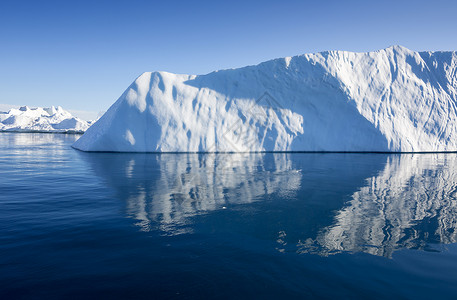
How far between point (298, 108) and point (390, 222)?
20.5m

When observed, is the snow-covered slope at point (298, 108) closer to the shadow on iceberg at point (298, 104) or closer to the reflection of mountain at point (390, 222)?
the shadow on iceberg at point (298, 104)

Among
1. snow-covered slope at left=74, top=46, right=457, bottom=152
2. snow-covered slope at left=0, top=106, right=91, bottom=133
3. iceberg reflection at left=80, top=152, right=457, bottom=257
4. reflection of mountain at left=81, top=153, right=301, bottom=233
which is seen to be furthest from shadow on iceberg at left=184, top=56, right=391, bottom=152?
snow-covered slope at left=0, top=106, right=91, bottom=133

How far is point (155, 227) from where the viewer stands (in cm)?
505

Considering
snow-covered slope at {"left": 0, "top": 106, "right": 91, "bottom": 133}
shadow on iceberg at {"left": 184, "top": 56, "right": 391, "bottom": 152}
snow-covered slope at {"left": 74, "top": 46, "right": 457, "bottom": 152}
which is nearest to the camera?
snow-covered slope at {"left": 74, "top": 46, "right": 457, "bottom": 152}

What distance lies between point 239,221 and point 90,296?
3.07 metres

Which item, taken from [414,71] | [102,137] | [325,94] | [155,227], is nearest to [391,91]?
[414,71]

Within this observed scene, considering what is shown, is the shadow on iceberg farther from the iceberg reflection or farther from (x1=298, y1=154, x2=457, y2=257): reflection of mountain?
(x1=298, y1=154, x2=457, y2=257): reflection of mountain

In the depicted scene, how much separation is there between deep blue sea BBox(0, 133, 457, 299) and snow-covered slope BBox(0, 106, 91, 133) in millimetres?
118432

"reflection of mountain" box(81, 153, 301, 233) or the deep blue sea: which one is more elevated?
"reflection of mountain" box(81, 153, 301, 233)

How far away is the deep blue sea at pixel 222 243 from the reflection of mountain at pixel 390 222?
0.03m

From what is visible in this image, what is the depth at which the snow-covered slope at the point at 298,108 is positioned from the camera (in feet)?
70.6

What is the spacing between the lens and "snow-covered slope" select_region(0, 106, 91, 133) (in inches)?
4476

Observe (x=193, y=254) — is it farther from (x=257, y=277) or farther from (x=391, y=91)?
(x=391, y=91)

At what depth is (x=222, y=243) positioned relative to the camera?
4438 mm
